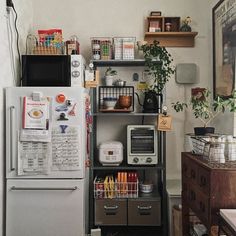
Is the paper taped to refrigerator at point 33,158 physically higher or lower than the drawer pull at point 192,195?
higher

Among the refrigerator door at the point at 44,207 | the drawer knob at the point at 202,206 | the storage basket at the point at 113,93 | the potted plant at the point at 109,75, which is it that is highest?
the potted plant at the point at 109,75

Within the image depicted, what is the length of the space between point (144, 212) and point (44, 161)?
3.71 feet

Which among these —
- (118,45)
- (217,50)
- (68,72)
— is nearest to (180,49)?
(217,50)

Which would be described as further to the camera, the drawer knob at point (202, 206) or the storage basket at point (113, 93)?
the storage basket at point (113, 93)

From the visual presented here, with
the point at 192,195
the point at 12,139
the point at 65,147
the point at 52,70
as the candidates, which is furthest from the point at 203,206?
the point at 52,70

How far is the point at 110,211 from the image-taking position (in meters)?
2.85

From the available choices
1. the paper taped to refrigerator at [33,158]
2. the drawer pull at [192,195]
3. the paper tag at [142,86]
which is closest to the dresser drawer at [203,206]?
the drawer pull at [192,195]

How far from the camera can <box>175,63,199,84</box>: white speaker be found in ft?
10.5

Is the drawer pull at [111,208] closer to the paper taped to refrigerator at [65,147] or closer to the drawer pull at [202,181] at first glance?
the paper taped to refrigerator at [65,147]

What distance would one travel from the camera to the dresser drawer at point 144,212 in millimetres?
2846

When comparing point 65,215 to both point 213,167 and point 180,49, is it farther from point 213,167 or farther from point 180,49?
point 180,49

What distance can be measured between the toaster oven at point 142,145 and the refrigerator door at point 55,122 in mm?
716

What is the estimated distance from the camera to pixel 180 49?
323cm

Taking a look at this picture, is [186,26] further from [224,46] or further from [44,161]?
[44,161]
